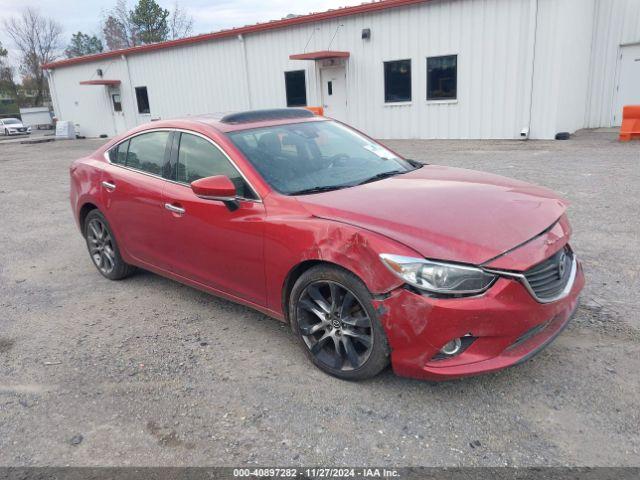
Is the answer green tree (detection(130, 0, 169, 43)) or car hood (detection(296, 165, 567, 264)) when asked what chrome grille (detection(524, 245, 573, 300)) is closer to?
car hood (detection(296, 165, 567, 264))

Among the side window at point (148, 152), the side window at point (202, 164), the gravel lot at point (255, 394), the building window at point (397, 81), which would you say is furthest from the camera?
the building window at point (397, 81)

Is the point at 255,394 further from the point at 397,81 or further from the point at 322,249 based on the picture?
the point at 397,81

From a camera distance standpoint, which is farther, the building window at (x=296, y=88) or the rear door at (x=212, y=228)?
the building window at (x=296, y=88)

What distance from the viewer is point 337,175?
3.80 meters

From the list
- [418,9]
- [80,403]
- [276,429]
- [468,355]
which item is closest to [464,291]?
[468,355]

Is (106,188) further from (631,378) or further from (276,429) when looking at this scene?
(631,378)

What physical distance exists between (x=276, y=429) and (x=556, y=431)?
1.47 meters

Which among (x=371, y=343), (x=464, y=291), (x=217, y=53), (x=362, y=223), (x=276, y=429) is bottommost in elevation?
(x=276, y=429)

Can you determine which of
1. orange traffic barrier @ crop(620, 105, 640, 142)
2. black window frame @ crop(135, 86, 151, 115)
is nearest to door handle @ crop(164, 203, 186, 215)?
orange traffic barrier @ crop(620, 105, 640, 142)

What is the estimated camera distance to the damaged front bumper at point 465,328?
8.80 feet

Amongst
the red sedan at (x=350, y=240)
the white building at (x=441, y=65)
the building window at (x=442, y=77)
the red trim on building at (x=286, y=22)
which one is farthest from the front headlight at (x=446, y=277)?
the red trim on building at (x=286, y=22)

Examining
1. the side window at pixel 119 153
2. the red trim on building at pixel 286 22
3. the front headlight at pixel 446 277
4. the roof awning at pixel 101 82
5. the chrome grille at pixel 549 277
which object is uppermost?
the red trim on building at pixel 286 22

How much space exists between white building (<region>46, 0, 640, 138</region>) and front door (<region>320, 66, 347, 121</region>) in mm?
40

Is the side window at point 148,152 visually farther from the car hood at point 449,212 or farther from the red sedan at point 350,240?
the car hood at point 449,212
